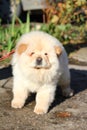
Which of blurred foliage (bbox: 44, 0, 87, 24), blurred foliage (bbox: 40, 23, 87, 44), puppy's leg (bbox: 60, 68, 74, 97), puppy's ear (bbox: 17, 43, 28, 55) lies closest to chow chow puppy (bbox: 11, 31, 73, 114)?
puppy's ear (bbox: 17, 43, 28, 55)

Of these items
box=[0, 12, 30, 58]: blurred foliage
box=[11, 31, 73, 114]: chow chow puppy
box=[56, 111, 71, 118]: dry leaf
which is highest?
box=[11, 31, 73, 114]: chow chow puppy

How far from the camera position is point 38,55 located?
4941 mm

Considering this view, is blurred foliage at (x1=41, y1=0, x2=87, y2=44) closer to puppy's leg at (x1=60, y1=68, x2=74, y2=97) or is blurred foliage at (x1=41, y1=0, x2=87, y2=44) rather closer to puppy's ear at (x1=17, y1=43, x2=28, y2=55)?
puppy's leg at (x1=60, y1=68, x2=74, y2=97)

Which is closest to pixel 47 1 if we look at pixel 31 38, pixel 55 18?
pixel 55 18

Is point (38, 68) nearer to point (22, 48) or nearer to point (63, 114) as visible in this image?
point (22, 48)

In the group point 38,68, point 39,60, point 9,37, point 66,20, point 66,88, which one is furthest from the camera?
point 66,20

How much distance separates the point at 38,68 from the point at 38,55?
0.17 metres

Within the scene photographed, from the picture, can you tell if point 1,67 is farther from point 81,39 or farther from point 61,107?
point 81,39

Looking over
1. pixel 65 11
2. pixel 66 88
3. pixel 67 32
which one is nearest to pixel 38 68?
pixel 66 88

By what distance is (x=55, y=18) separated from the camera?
916 centimetres

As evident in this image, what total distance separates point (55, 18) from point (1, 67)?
221 cm

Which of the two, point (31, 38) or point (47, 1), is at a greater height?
point (31, 38)

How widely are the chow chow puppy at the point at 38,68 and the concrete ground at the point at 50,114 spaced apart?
0.12 metres

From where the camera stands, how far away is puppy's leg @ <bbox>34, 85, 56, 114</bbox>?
525cm
